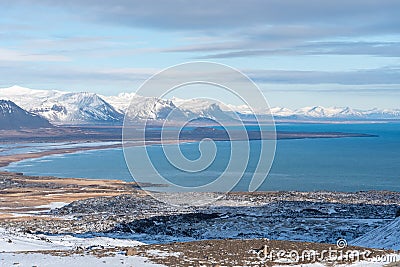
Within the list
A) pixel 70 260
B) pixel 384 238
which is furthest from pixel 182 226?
pixel 70 260

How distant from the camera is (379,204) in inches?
2137

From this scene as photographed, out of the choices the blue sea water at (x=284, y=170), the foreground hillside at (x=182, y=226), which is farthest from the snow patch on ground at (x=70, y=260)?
the blue sea water at (x=284, y=170)

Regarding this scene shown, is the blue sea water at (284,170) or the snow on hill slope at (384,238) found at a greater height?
the snow on hill slope at (384,238)

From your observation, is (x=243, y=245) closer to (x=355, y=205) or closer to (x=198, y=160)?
(x=355, y=205)

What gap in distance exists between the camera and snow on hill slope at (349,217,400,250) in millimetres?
28141

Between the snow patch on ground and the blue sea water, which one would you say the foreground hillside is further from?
the blue sea water

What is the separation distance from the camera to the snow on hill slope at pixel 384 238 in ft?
92.3

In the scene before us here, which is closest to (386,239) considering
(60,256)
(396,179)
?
(60,256)

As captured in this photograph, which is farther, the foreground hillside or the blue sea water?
the blue sea water

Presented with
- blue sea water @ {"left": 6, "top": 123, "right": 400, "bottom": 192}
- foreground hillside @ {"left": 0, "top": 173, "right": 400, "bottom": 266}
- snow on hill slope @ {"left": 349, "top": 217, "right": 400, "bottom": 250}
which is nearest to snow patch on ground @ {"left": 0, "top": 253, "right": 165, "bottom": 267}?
foreground hillside @ {"left": 0, "top": 173, "right": 400, "bottom": 266}

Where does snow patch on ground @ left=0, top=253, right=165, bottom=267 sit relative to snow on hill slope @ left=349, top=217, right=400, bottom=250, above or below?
above

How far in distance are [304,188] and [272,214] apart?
108 feet

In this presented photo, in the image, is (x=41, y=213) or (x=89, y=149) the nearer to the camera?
(x=41, y=213)

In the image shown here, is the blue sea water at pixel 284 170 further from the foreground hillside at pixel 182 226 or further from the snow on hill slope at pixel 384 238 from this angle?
the snow on hill slope at pixel 384 238
